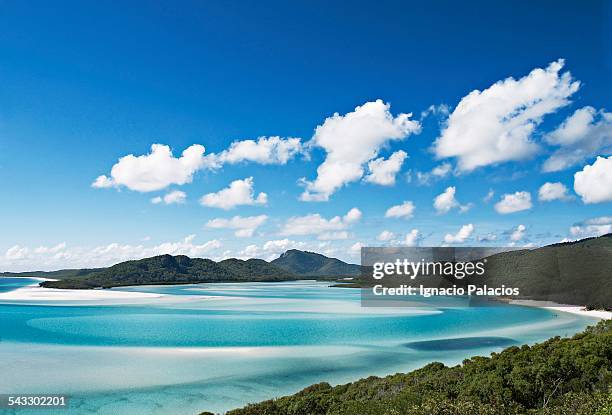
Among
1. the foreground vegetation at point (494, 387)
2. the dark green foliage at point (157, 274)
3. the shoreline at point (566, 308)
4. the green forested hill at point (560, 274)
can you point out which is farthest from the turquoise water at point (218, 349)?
the dark green foliage at point (157, 274)

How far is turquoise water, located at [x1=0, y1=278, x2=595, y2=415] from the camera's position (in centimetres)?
1930

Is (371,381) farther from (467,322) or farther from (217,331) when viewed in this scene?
(467,322)

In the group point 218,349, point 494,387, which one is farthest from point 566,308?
point 494,387

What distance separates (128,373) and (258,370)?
21.1 feet

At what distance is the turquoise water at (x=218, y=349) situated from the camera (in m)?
19.3

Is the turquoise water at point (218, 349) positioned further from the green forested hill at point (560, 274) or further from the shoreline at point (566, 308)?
the green forested hill at point (560, 274)

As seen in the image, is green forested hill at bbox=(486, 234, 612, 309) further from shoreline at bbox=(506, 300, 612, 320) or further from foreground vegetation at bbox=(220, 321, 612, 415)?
foreground vegetation at bbox=(220, 321, 612, 415)

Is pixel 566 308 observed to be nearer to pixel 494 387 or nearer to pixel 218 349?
pixel 218 349

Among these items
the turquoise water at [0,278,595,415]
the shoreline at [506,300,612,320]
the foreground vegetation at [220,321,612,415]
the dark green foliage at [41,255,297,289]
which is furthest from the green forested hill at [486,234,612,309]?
the dark green foliage at [41,255,297,289]

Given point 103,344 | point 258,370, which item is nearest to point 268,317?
point 103,344

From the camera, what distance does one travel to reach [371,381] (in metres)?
17.6

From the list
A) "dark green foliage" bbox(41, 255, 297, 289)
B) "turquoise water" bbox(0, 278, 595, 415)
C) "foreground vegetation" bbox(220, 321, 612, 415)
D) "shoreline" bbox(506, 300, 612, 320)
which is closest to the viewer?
"foreground vegetation" bbox(220, 321, 612, 415)

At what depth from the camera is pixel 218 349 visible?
2936 centimetres

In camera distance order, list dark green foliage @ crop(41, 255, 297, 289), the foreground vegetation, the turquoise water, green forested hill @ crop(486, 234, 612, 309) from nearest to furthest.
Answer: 1. the foreground vegetation
2. the turquoise water
3. green forested hill @ crop(486, 234, 612, 309)
4. dark green foliage @ crop(41, 255, 297, 289)
